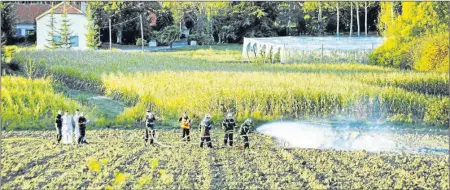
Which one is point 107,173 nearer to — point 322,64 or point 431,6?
point 322,64

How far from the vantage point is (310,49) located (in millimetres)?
6812

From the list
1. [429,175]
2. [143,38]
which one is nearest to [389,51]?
[429,175]

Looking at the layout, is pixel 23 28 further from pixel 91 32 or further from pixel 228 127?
pixel 228 127

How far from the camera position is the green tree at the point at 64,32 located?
670 cm

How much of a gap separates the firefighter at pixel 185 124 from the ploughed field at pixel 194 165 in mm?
56

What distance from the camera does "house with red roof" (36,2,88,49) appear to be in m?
6.64

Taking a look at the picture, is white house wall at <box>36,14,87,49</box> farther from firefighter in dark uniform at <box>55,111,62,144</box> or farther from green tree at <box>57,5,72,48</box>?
firefighter in dark uniform at <box>55,111,62,144</box>

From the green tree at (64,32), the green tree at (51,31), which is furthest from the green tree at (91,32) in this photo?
the green tree at (51,31)

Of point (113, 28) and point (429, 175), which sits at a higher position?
point (113, 28)

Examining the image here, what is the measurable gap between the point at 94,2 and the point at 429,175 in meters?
2.82

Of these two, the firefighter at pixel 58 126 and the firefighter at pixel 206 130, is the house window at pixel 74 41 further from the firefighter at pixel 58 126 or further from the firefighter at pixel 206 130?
the firefighter at pixel 206 130

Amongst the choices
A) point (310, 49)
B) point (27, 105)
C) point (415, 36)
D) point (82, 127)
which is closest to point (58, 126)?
point (82, 127)

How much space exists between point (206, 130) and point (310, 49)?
116 cm

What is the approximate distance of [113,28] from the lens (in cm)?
679
